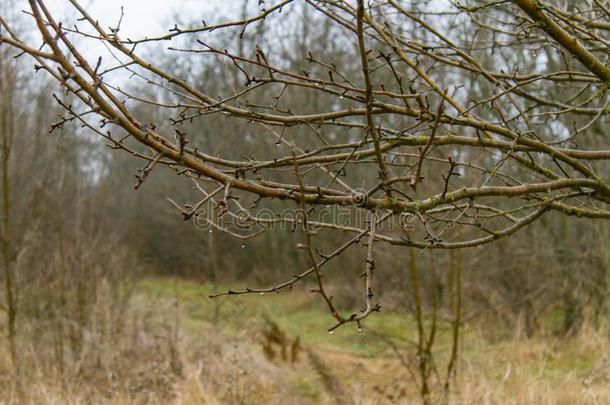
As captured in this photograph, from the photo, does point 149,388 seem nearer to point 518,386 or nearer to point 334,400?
point 334,400

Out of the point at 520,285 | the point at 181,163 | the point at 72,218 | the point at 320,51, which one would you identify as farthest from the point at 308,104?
the point at 181,163

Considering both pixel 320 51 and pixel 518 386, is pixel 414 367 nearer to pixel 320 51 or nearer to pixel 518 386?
pixel 518 386

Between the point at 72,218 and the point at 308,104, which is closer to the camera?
the point at 72,218

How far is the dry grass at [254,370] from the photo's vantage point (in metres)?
5.38

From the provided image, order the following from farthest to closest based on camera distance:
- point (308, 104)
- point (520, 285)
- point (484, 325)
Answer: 1. point (308, 104)
2. point (520, 285)
3. point (484, 325)

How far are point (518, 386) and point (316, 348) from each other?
3759 mm

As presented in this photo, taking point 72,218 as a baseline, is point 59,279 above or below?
below

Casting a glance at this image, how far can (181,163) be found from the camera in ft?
6.38

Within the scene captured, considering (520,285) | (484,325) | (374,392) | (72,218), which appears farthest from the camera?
(520,285)

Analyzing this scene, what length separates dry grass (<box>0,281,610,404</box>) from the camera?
538 cm

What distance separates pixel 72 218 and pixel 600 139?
629cm

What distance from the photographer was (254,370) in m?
6.71

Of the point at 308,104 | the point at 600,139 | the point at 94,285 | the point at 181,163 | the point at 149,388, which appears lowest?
the point at 149,388

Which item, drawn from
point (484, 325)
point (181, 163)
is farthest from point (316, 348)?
point (181, 163)
